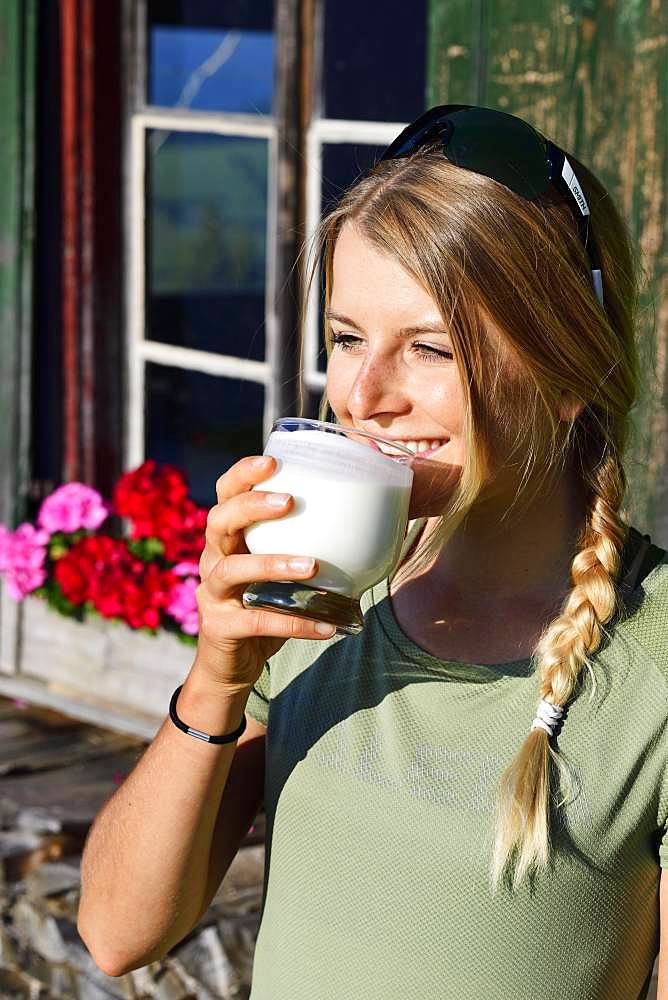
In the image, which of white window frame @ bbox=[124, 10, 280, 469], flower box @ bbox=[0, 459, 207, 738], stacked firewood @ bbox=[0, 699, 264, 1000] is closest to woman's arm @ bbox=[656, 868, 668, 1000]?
stacked firewood @ bbox=[0, 699, 264, 1000]

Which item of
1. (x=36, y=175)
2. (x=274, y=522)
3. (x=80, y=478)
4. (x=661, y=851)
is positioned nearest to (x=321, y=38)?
(x=36, y=175)

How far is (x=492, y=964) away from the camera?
1421 millimetres

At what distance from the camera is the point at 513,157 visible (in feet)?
5.02

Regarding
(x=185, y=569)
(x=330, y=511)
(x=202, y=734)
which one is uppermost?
(x=330, y=511)

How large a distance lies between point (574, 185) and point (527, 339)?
0.19 m

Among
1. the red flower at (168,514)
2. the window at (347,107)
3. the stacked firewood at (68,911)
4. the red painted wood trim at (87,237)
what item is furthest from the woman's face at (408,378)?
the red painted wood trim at (87,237)

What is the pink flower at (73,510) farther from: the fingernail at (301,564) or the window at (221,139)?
the fingernail at (301,564)

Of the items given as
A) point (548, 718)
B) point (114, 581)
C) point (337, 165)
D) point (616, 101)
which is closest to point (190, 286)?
point (337, 165)

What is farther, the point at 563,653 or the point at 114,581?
the point at 114,581

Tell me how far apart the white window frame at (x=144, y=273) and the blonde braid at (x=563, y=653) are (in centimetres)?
220

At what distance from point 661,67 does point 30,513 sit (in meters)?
2.46

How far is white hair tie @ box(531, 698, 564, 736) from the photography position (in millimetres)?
1438

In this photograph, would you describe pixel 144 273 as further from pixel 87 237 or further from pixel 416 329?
pixel 416 329

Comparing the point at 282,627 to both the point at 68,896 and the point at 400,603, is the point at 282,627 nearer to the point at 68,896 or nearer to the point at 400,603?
the point at 400,603
